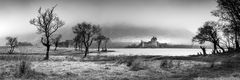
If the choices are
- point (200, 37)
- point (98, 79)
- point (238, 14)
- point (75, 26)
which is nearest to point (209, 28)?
point (200, 37)

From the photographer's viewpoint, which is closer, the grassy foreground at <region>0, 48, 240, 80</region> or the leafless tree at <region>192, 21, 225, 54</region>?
the grassy foreground at <region>0, 48, 240, 80</region>

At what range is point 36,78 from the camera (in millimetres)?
11969

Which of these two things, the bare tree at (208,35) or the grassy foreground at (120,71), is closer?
the grassy foreground at (120,71)

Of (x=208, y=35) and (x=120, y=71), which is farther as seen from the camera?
(x=208, y=35)

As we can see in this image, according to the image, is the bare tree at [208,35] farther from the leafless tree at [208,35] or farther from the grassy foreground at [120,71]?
the grassy foreground at [120,71]

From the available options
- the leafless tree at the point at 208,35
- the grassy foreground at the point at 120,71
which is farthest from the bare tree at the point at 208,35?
the grassy foreground at the point at 120,71

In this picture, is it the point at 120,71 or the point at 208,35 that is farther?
the point at 208,35

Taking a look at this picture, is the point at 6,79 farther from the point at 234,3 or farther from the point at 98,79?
the point at 234,3

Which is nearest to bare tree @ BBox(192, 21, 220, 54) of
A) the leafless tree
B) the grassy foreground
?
the leafless tree

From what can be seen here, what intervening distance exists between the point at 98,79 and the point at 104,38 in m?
99.9

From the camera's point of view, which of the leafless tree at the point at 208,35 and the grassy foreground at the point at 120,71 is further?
the leafless tree at the point at 208,35

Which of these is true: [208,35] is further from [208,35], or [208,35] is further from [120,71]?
[120,71]

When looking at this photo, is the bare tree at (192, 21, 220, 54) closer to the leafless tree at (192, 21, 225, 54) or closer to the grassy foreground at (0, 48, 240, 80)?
the leafless tree at (192, 21, 225, 54)

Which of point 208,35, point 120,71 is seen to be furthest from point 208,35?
point 120,71
